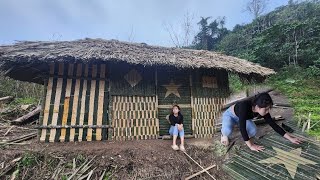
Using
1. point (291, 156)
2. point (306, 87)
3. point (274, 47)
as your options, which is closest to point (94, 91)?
point (291, 156)

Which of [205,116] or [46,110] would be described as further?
[205,116]

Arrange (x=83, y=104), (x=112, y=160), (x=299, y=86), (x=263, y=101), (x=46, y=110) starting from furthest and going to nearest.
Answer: (x=299, y=86) → (x=83, y=104) → (x=46, y=110) → (x=112, y=160) → (x=263, y=101)

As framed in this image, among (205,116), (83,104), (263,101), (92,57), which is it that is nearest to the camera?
(263,101)

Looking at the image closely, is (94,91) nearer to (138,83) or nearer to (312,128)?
(138,83)

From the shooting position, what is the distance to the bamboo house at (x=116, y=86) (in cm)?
721

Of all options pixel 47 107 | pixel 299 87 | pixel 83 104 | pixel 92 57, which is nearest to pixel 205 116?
pixel 83 104

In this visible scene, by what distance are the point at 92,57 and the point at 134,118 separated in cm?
204

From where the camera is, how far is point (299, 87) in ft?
49.5

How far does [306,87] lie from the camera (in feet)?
49.3

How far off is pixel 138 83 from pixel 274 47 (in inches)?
551

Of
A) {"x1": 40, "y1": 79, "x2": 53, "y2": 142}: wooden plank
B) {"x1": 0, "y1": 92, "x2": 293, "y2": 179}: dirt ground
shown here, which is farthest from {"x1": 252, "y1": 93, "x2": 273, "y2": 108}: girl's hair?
{"x1": 40, "y1": 79, "x2": 53, "y2": 142}: wooden plank

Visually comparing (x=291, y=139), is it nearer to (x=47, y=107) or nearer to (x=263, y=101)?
(x=263, y=101)

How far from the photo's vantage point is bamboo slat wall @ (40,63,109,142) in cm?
718

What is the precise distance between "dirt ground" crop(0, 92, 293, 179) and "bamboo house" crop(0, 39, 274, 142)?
752 mm
